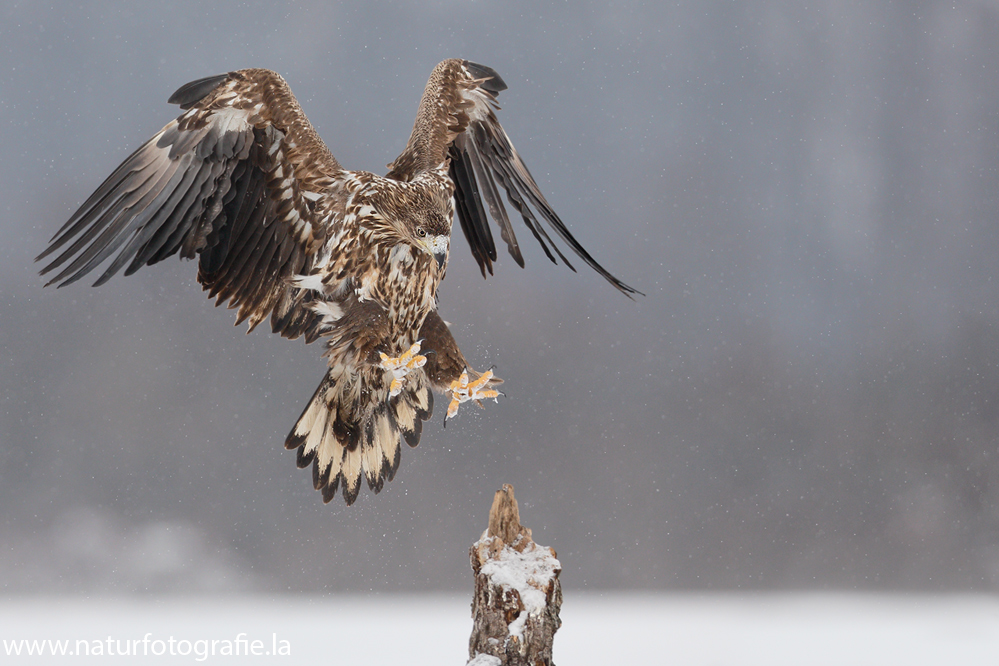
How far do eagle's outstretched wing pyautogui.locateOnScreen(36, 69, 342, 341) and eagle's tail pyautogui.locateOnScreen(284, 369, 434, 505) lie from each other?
0.97 feet

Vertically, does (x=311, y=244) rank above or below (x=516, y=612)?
above

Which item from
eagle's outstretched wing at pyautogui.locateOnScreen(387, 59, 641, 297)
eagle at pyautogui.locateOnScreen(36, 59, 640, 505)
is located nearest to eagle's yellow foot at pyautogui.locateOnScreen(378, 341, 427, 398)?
eagle at pyautogui.locateOnScreen(36, 59, 640, 505)

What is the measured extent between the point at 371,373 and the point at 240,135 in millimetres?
969

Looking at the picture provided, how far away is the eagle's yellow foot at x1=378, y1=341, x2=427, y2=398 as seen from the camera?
2565mm

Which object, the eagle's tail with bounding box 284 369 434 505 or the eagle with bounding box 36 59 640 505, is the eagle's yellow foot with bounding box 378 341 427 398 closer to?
the eagle with bounding box 36 59 640 505

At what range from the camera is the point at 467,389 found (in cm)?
272

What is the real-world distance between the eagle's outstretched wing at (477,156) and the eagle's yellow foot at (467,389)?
2.31ft

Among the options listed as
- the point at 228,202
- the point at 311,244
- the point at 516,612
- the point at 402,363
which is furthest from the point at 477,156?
the point at 516,612

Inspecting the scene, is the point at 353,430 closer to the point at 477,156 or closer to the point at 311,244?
the point at 311,244

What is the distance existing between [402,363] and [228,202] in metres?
0.91

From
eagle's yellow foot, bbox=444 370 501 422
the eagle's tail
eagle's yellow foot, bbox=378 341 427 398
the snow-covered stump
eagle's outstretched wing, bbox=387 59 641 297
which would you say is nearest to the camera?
the snow-covered stump

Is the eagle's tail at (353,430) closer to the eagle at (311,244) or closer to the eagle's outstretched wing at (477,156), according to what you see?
the eagle at (311,244)

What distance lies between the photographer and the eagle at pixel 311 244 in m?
2.62

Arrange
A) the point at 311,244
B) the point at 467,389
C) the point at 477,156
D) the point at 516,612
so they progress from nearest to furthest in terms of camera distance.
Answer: the point at 516,612 < the point at 467,389 < the point at 311,244 < the point at 477,156
